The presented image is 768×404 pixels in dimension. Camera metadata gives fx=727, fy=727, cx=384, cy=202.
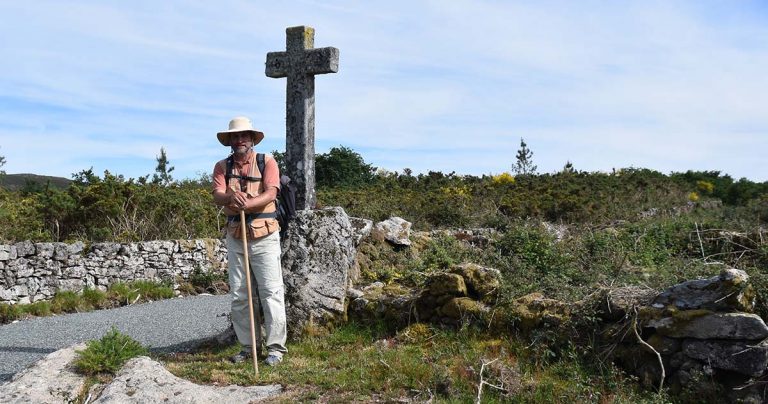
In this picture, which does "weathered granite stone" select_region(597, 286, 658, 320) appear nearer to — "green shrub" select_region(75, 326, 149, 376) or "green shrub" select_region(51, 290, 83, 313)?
"green shrub" select_region(75, 326, 149, 376)

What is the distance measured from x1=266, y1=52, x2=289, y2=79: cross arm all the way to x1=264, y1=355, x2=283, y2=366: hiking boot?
12.1 feet

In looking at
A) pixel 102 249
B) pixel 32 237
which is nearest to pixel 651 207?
pixel 102 249

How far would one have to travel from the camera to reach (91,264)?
14211 millimetres

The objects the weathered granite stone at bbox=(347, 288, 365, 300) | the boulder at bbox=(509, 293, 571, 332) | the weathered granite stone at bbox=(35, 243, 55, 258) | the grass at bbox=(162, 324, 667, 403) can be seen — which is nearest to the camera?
the grass at bbox=(162, 324, 667, 403)

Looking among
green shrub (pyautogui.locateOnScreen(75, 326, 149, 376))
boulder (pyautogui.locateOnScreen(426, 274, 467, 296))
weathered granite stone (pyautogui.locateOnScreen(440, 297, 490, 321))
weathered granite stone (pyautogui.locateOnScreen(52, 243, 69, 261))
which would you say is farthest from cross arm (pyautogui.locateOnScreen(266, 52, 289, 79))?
weathered granite stone (pyautogui.locateOnScreen(52, 243, 69, 261))

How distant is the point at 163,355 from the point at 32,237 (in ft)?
25.1

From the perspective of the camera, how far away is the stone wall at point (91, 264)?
13273 millimetres

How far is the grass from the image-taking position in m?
5.87

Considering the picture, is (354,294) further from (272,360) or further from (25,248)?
(25,248)

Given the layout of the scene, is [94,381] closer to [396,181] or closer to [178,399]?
[178,399]

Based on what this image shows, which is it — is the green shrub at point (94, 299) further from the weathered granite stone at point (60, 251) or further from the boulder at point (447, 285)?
the boulder at point (447, 285)

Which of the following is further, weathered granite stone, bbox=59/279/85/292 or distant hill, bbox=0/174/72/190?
distant hill, bbox=0/174/72/190

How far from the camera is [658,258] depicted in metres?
10.3

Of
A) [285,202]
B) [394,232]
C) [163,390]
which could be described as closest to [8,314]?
[394,232]
